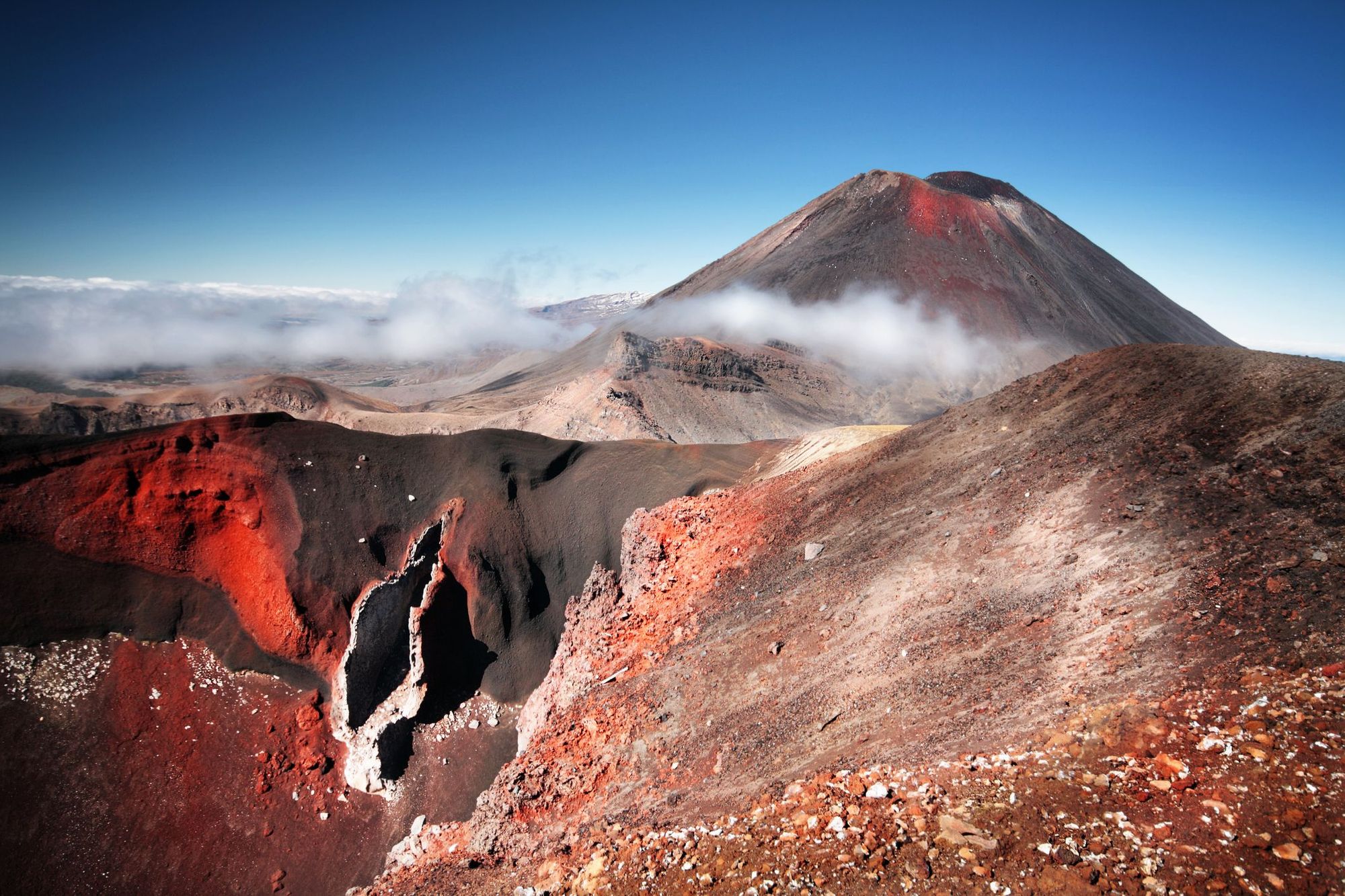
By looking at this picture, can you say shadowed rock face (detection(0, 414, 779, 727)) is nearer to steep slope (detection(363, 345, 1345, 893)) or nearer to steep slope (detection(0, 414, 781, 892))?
steep slope (detection(0, 414, 781, 892))

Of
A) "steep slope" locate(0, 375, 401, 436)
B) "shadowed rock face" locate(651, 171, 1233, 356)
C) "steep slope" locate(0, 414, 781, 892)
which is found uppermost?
"shadowed rock face" locate(651, 171, 1233, 356)

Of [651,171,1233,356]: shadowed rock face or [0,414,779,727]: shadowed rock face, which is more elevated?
[651,171,1233,356]: shadowed rock face

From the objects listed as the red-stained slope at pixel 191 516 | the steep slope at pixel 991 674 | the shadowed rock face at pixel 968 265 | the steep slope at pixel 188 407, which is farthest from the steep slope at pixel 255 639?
the shadowed rock face at pixel 968 265

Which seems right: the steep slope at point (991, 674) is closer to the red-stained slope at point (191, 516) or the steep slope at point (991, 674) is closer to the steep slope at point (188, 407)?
the red-stained slope at point (191, 516)

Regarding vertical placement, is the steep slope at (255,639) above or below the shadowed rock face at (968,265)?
below

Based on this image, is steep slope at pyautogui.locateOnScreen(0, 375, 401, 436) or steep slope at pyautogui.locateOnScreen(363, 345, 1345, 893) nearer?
steep slope at pyautogui.locateOnScreen(363, 345, 1345, 893)

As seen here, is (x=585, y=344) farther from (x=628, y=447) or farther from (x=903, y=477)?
(x=903, y=477)

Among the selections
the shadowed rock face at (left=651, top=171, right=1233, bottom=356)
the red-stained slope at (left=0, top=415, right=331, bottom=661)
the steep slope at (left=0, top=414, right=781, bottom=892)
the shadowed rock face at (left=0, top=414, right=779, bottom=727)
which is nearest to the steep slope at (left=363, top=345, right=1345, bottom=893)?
the steep slope at (left=0, top=414, right=781, bottom=892)
